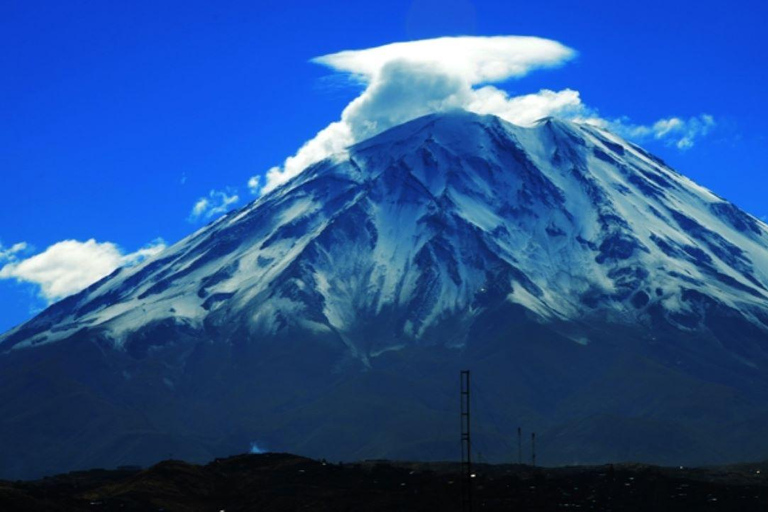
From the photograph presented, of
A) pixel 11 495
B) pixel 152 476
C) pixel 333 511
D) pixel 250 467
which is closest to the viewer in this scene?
pixel 11 495

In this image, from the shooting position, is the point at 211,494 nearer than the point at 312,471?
Yes

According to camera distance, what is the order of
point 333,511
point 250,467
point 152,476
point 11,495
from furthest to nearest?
point 250,467, point 152,476, point 333,511, point 11,495

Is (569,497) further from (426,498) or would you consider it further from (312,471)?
(312,471)

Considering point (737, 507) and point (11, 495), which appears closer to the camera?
point (11, 495)

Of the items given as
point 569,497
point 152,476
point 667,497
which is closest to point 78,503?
point 152,476

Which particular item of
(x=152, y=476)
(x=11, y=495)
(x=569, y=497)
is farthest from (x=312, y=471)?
(x=11, y=495)

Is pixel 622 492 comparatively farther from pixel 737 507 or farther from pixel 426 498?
pixel 426 498
